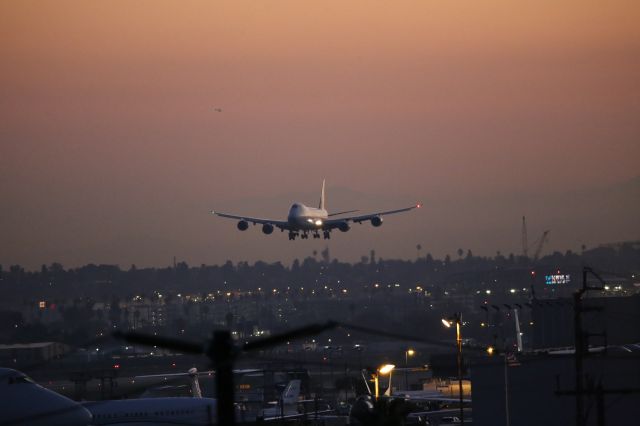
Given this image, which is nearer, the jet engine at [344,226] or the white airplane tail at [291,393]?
the white airplane tail at [291,393]

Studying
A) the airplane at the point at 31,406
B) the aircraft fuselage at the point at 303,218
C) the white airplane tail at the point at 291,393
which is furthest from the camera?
the aircraft fuselage at the point at 303,218

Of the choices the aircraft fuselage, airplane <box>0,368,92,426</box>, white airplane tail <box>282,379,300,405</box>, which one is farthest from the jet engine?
airplane <box>0,368,92,426</box>

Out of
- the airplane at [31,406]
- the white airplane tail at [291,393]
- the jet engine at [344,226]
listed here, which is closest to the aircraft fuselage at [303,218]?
the jet engine at [344,226]

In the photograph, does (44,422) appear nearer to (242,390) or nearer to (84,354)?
(242,390)

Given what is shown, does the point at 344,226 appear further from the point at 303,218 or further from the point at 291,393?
the point at 291,393

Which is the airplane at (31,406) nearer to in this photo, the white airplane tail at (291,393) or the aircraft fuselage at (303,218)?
the white airplane tail at (291,393)

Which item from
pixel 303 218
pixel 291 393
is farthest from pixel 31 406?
pixel 303 218

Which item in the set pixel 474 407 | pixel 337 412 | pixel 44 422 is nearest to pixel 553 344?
pixel 337 412

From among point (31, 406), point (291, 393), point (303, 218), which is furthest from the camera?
point (303, 218)

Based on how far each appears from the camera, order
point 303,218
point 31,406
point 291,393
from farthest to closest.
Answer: point 303,218, point 291,393, point 31,406

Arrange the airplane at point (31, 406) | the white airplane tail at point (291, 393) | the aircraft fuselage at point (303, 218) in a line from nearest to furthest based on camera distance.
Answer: the airplane at point (31, 406), the white airplane tail at point (291, 393), the aircraft fuselage at point (303, 218)

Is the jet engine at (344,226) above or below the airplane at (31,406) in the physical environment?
above

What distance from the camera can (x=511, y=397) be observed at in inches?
2320

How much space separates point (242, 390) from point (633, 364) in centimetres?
5796
